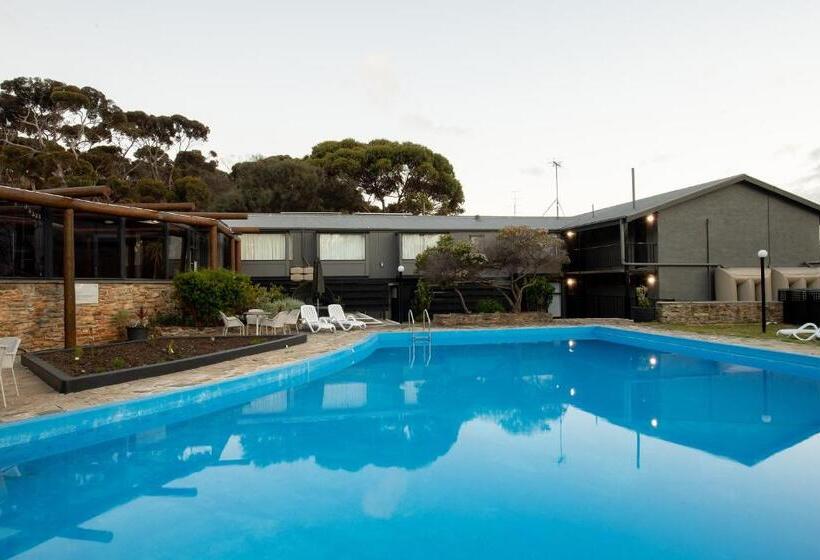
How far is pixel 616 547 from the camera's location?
3.40 m

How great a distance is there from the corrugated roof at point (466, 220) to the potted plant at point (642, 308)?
279 cm

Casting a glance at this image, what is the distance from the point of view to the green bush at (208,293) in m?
12.1

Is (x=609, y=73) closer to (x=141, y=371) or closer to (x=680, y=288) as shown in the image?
(x=680, y=288)

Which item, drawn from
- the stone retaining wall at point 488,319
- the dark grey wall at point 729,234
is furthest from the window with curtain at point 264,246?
the dark grey wall at point 729,234

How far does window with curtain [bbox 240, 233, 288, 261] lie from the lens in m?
19.7

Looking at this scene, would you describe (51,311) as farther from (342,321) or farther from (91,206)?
(342,321)

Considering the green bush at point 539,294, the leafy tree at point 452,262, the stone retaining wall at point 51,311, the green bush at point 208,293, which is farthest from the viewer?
the green bush at point 539,294

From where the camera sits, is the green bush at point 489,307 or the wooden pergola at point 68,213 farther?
the green bush at point 489,307

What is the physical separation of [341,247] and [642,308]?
38.0 ft

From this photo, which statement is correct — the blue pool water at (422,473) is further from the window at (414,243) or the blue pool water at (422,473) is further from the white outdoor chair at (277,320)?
the window at (414,243)

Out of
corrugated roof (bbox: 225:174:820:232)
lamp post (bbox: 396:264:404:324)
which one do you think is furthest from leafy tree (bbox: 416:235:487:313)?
corrugated roof (bbox: 225:174:820:232)

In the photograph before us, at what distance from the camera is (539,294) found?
18422 millimetres

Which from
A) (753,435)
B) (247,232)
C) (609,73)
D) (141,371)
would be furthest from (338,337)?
(609,73)

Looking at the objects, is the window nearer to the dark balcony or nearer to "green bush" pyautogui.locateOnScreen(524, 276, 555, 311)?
"green bush" pyautogui.locateOnScreen(524, 276, 555, 311)
